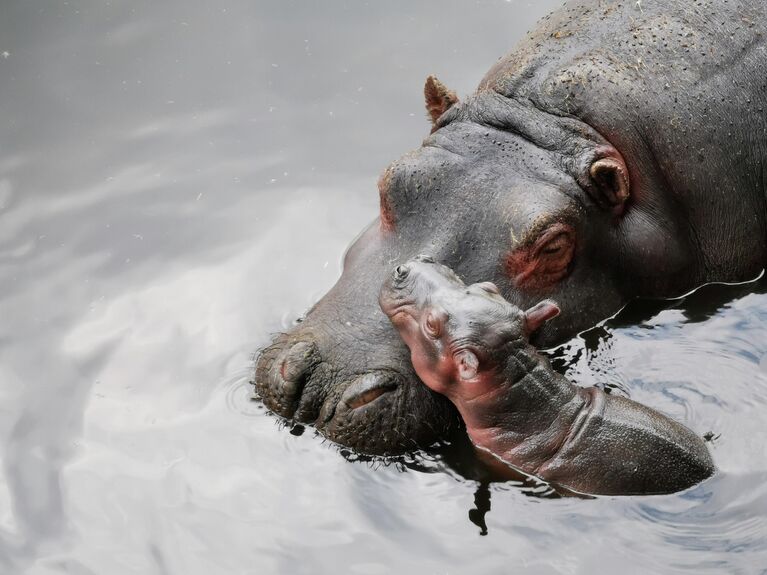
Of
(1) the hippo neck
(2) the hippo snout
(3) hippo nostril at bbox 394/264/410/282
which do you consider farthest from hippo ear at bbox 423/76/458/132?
(1) the hippo neck

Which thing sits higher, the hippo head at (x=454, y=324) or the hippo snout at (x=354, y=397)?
the hippo head at (x=454, y=324)

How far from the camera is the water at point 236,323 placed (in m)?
6.64

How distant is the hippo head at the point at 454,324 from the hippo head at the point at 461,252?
294mm

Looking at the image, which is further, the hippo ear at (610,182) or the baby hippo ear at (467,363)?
the hippo ear at (610,182)

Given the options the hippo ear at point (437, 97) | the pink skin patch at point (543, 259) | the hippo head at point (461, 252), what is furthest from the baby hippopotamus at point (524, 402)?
the hippo ear at point (437, 97)

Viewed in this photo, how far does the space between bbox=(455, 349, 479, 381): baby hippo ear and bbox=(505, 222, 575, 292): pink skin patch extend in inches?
35.7

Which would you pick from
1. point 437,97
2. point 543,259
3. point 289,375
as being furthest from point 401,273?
point 437,97

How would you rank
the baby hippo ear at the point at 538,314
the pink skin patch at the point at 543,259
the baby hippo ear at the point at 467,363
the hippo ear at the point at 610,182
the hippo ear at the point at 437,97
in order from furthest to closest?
the hippo ear at the point at 437,97 → the hippo ear at the point at 610,182 → the pink skin patch at the point at 543,259 → the baby hippo ear at the point at 538,314 → the baby hippo ear at the point at 467,363

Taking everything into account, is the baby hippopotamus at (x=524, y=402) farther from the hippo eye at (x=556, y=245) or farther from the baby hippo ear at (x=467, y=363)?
the hippo eye at (x=556, y=245)

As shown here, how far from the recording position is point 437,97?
313 inches

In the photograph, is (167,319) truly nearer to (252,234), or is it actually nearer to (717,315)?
(252,234)

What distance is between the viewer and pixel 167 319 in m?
8.30

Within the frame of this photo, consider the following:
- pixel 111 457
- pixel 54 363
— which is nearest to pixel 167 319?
pixel 54 363

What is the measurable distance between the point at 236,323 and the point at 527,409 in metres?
2.36
